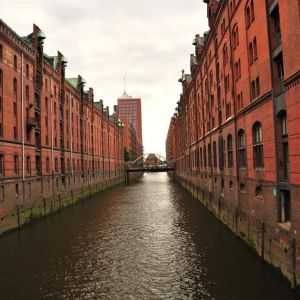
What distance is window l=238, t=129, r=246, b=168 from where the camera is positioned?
18.8 meters

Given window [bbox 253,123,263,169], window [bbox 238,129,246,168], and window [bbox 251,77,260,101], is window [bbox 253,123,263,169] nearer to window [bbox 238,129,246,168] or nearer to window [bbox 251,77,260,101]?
window [bbox 251,77,260,101]

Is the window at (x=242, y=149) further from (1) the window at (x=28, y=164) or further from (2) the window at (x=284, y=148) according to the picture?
(1) the window at (x=28, y=164)

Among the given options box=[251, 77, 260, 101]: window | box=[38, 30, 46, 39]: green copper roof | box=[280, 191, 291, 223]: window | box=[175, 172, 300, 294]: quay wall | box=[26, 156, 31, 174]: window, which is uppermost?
box=[38, 30, 46, 39]: green copper roof

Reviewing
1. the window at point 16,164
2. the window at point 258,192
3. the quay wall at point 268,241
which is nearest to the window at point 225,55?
the quay wall at point 268,241

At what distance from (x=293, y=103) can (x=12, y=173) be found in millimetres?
21290

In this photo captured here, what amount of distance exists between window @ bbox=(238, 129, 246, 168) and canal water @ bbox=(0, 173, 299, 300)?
497 cm

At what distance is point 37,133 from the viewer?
30.7m

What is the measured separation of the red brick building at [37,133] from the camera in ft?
76.3

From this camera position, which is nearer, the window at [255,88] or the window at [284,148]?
the window at [284,148]

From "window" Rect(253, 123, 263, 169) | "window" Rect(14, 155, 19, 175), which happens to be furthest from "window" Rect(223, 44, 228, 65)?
"window" Rect(14, 155, 19, 175)

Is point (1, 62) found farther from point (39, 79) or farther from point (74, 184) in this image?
point (74, 184)

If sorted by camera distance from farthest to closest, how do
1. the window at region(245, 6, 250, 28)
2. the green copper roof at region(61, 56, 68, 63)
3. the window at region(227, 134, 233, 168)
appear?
the green copper roof at region(61, 56, 68, 63) → the window at region(227, 134, 233, 168) → the window at region(245, 6, 250, 28)

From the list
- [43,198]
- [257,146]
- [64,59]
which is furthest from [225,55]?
[64,59]

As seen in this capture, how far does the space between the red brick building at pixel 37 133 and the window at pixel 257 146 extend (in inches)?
690
